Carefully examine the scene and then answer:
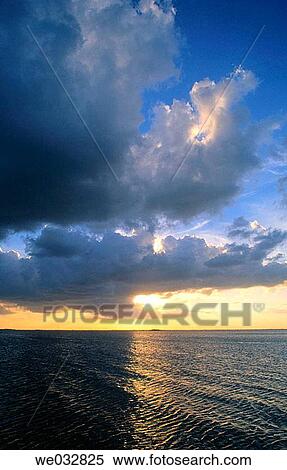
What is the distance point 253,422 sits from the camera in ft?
117

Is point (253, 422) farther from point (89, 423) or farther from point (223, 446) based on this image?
point (89, 423)

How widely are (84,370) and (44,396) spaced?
979 inches

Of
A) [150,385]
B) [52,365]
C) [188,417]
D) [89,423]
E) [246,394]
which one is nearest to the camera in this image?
[89,423]

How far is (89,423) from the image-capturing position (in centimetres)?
3412

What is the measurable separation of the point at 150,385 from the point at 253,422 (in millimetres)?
22466

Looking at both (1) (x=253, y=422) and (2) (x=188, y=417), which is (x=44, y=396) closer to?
(2) (x=188, y=417)

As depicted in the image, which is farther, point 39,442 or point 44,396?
point 44,396

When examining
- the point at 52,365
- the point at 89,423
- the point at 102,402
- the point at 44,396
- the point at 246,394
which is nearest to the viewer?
the point at 89,423

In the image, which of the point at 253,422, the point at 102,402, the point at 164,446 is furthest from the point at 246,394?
the point at 164,446

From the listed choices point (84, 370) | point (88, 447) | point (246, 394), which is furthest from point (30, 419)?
point (84, 370)

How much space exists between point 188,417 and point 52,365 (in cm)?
4983

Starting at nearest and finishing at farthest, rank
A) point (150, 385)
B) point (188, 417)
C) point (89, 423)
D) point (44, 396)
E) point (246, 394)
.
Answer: point (89, 423), point (188, 417), point (44, 396), point (246, 394), point (150, 385)
